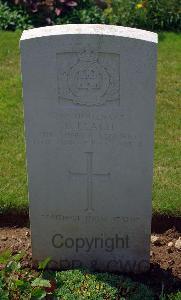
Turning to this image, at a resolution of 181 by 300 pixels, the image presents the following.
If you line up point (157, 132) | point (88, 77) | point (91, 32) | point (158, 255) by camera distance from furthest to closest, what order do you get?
1. point (157, 132)
2. point (158, 255)
3. point (88, 77)
4. point (91, 32)

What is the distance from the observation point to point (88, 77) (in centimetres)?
416

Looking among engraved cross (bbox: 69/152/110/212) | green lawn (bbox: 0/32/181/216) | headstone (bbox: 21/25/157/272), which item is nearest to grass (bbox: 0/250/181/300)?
headstone (bbox: 21/25/157/272)

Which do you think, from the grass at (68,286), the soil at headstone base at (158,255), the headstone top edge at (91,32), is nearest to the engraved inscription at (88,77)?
the headstone top edge at (91,32)

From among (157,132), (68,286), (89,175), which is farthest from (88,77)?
(157,132)

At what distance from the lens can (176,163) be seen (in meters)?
6.08

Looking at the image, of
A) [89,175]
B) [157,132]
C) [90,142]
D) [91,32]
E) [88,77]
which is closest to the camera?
[91,32]

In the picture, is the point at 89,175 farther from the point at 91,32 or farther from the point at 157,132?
the point at 157,132

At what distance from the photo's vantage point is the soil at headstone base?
4.67m

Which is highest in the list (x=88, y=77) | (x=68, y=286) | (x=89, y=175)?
(x=88, y=77)

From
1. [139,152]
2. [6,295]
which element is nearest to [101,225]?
[139,152]

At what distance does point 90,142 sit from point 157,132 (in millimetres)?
2404

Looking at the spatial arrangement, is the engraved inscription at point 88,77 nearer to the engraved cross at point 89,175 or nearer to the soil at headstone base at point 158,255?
the engraved cross at point 89,175

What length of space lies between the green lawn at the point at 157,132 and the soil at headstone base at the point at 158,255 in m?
0.22

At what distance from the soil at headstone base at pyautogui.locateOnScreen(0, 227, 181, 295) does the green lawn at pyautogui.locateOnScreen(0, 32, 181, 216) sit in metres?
0.22
